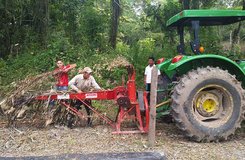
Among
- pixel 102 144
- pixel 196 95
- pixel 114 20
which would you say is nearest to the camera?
pixel 102 144

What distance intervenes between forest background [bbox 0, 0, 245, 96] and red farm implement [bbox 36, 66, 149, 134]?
4.05 meters

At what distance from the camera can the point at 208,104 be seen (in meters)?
6.11

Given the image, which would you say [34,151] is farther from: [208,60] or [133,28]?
[133,28]

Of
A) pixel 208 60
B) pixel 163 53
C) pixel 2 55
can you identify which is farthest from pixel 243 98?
pixel 2 55

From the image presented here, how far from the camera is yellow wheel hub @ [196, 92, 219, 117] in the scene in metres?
6.02

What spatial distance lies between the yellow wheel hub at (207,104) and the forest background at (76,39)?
4.83 meters

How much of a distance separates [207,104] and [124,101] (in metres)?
1.45

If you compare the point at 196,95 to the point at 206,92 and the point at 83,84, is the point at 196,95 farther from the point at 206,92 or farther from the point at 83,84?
the point at 83,84

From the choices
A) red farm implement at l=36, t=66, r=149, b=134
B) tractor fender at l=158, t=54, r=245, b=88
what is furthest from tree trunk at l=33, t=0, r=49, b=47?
tractor fender at l=158, t=54, r=245, b=88

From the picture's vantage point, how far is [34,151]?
5344 mm

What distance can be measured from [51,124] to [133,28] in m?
20.2

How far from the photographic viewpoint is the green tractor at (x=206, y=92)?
575cm

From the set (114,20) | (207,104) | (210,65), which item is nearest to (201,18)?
(210,65)

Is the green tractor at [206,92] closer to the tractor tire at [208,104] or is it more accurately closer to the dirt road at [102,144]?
the tractor tire at [208,104]
